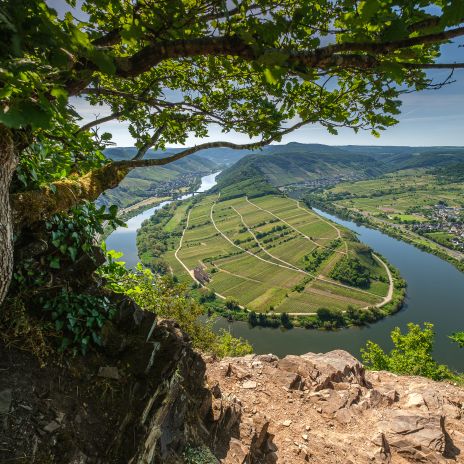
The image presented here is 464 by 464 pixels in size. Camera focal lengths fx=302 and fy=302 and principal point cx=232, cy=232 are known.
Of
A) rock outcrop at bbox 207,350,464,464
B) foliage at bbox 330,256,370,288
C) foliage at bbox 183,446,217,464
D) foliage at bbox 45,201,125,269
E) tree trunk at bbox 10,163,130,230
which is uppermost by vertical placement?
tree trunk at bbox 10,163,130,230

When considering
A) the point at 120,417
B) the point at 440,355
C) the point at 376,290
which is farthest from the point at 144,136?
the point at 376,290

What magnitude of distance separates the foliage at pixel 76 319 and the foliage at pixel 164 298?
158 cm

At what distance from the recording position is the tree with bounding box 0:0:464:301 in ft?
7.43

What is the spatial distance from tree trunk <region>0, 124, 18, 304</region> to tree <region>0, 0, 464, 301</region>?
1 centimetres

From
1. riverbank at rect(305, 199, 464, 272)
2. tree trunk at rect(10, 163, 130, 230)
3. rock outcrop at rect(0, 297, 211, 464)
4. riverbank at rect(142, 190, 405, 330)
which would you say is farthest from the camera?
riverbank at rect(305, 199, 464, 272)

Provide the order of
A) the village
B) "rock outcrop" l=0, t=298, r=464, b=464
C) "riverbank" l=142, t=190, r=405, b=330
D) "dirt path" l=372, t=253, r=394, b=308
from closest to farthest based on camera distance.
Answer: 1. "rock outcrop" l=0, t=298, r=464, b=464
2. "riverbank" l=142, t=190, r=405, b=330
3. "dirt path" l=372, t=253, r=394, b=308
4. the village

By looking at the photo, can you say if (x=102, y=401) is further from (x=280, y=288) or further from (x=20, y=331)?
(x=280, y=288)

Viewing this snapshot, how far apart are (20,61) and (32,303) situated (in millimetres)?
4630

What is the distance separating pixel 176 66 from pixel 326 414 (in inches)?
526

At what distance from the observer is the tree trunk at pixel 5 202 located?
3010 mm

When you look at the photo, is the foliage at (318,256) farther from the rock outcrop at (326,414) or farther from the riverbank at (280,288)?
the rock outcrop at (326,414)

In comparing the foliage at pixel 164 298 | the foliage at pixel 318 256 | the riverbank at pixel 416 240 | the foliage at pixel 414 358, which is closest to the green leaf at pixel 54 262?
the foliage at pixel 164 298

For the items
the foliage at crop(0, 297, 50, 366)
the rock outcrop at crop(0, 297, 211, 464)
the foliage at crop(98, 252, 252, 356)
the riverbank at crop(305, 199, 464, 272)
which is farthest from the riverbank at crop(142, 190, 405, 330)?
the foliage at crop(0, 297, 50, 366)

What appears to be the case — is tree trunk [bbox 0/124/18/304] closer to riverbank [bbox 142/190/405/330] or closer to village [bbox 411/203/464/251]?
riverbank [bbox 142/190/405/330]
